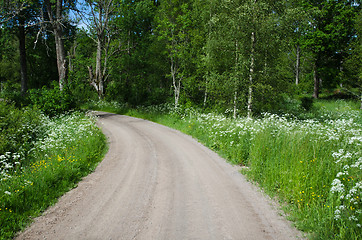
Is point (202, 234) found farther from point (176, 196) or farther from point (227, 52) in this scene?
point (227, 52)

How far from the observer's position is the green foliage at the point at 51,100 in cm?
1541

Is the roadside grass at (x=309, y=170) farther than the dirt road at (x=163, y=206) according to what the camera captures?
No

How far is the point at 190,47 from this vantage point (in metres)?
20.8

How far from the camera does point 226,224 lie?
177 inches

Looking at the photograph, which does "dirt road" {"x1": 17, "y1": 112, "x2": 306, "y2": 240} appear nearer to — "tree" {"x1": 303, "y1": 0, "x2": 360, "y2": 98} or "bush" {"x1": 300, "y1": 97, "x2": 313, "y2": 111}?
"bush" {"x1": 300, "y1": 97, "x2": 313, "y2": 111}

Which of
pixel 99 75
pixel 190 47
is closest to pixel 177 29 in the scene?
pixel 190 47

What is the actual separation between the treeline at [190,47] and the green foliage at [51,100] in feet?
2.21

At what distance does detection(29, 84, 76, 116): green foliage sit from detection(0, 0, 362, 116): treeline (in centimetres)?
67

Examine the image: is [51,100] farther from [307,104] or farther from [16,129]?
[307,104]

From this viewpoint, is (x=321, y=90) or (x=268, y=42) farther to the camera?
(x=321, y=90)

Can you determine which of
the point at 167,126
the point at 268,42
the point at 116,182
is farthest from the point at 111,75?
the point at 116,182

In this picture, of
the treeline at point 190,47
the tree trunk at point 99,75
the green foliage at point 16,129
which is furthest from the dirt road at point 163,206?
the tree trunk at point 99,75

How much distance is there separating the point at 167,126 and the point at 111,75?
14.4 metres

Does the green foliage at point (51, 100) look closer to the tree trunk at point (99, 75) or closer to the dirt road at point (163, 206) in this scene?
the dirt road at point (163, 206)
